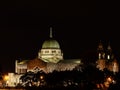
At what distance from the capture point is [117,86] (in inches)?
4545

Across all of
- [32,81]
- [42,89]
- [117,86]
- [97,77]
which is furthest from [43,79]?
[117,86]

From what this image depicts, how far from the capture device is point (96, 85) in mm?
145625

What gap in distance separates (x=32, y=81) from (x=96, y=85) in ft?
142

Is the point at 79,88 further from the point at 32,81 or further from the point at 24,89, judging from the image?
the point at 32,81

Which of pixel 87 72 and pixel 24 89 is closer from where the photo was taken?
pixel 24 89

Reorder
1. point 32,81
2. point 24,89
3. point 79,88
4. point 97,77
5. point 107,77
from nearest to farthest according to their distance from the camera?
1. point 79,88
2. point 24,89
3. point 97,77
4. point 107,77
5. point 32,81

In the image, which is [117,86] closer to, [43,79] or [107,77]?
[107,77]

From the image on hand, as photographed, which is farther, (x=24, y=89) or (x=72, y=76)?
(x=72, y=76)

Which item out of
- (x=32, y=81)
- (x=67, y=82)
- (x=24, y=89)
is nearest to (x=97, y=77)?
(x=67, y=82)

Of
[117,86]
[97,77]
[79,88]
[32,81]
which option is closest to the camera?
[117,86]

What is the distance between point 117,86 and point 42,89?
23.0 metres

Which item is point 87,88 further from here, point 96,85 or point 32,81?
point 32,81

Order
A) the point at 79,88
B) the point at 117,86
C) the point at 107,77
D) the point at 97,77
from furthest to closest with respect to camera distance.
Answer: the point at 107,77
the point at 97,77
the point at 79,88
the point at 117,86

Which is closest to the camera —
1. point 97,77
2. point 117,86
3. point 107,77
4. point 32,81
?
point 117,86
